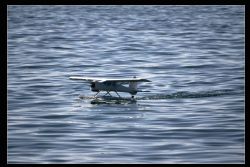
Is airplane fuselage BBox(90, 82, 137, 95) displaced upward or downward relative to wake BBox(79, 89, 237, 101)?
upward

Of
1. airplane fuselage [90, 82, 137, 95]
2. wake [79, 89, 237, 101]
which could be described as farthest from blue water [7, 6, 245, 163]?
airplane fuselage [90, 82, 137, 95]

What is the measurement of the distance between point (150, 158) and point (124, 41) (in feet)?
260

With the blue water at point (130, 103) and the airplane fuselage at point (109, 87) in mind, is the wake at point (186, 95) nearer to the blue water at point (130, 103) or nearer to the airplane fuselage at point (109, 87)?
the blue water at point (130, 103)

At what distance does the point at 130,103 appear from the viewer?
167ft

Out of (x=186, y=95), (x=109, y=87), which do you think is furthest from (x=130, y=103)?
(x=186, y=95)

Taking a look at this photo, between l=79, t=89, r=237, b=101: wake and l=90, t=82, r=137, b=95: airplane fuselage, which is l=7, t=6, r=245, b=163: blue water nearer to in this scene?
l=79, t=89, r=237, b=101: wake

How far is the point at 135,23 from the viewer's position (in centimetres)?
16312

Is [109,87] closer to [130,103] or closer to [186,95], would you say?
[130,103]

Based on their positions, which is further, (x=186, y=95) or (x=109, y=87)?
(x=186, y=95)

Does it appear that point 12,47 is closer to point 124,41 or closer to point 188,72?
point 124,41

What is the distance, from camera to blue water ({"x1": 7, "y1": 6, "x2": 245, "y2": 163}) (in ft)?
115

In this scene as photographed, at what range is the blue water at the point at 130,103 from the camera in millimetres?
35188

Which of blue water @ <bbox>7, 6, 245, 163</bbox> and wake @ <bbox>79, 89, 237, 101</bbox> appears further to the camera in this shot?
wake @ <bbox>79, 89, 237, 101</bbox>
